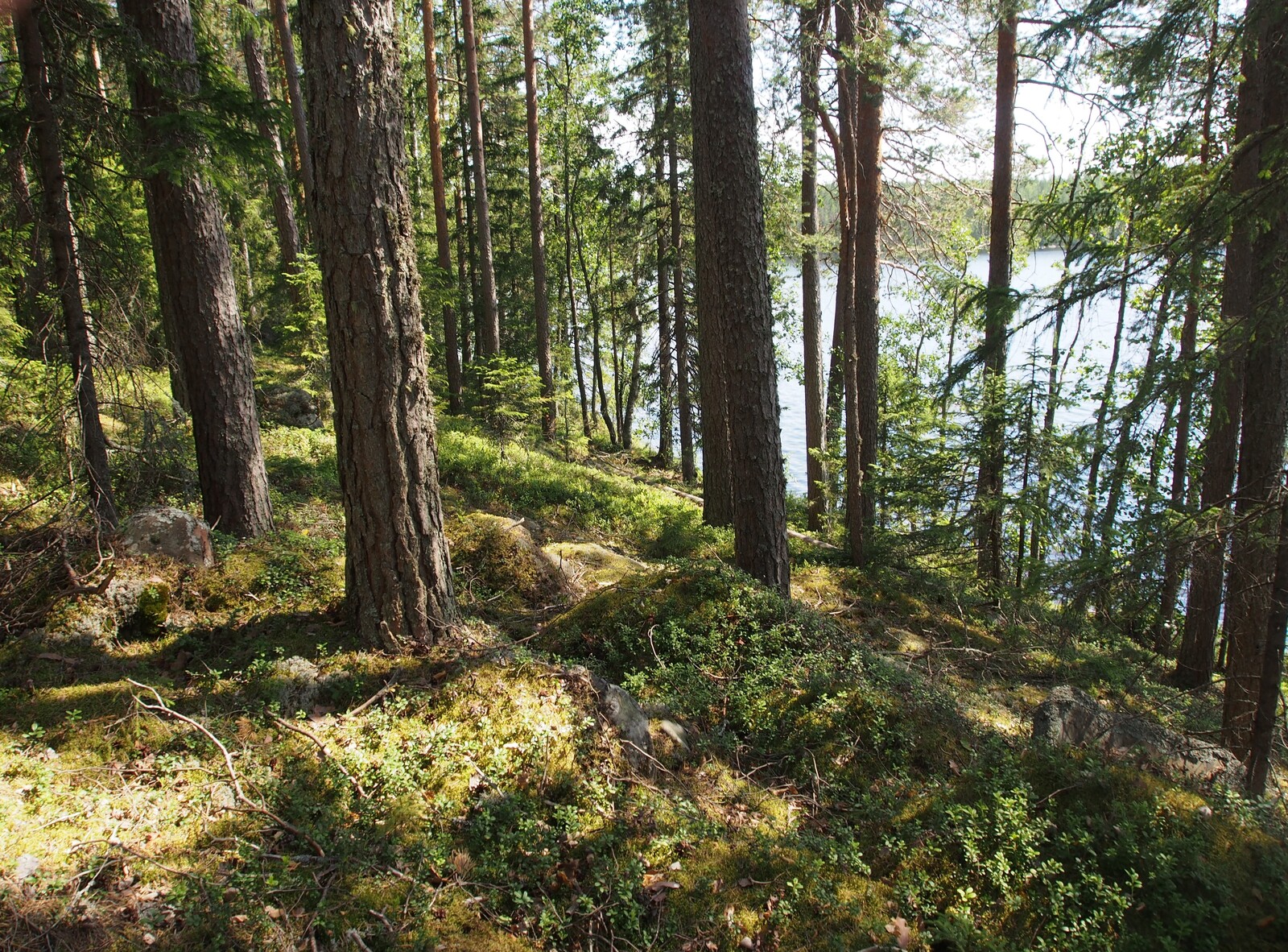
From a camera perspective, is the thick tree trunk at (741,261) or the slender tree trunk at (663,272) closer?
the thick tree trunk at (741,261)

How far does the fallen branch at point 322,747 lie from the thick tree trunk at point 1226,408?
523 centimetres

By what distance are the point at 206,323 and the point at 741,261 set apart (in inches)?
194

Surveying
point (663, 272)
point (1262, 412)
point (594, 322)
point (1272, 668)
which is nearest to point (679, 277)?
point (663, 272)

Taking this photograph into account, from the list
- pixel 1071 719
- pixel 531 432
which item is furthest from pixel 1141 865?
pixel 531 432

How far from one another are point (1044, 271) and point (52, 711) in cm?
2577

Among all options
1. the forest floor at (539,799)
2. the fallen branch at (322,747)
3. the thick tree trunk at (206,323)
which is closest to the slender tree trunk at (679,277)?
the thick tree trunk at (206,323)

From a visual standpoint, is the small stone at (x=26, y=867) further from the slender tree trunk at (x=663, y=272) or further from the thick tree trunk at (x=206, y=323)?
the slender tree trunk at (x=663, y=272)

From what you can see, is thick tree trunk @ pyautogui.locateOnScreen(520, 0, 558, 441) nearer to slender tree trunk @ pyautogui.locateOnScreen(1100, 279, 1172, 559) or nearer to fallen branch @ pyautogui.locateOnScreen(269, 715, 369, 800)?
slender tree trunk @ pyautogui.locateOnScreen(1100, 279, 1172, 559)

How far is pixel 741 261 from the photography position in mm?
6312

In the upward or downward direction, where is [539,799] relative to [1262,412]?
downward

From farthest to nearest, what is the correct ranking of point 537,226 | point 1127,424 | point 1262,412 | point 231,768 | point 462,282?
1. point 462,282
2. point 537,226
3. point 1262,412
4. point 1127,424
5. point 231,768

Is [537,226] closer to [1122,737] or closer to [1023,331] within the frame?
[1023,331]

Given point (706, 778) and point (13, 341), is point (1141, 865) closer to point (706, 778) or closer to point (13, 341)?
point (706, 778)

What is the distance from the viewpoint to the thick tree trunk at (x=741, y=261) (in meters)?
6.23
